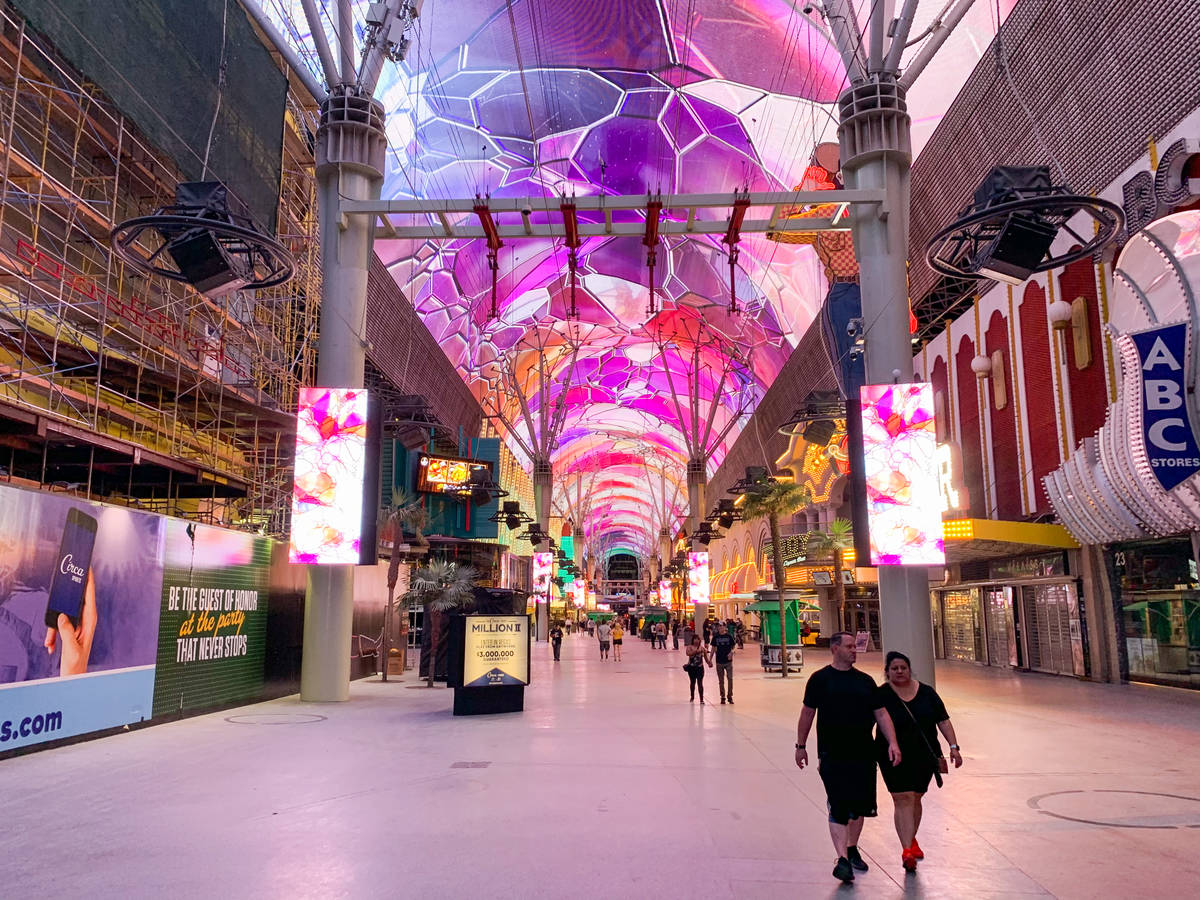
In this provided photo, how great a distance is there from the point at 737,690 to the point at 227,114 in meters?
18.2

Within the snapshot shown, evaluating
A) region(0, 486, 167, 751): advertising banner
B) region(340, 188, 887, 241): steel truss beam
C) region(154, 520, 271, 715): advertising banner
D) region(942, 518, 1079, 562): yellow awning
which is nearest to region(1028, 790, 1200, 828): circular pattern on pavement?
region(340, 188, 887, 241): steel truss beam

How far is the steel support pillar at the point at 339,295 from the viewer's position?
55.9 feet

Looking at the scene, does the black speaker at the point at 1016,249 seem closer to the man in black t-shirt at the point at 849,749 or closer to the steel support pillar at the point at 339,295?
the man in black t-shirt at the point at 849,749

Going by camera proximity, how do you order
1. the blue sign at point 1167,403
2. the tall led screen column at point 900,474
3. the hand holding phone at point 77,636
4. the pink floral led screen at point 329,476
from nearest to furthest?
the hand holding phone at point 77,636
the blue sign at point 1167,403
the tall led screen column at point 900,474
the pink floral led screen at point 329,476

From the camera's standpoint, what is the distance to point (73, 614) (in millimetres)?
11328

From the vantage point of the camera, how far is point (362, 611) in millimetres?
23688

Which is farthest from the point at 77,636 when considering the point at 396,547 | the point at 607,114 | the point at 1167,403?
the point at 607,114

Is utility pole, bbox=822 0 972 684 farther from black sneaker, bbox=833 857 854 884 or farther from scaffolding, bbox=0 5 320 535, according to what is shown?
scaffolding, bbox=0 5 320 535

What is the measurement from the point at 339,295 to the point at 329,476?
391 cm

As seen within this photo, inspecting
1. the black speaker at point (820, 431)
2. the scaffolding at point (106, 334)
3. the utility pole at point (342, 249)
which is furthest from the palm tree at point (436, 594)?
the black speaker at point (820, 431)

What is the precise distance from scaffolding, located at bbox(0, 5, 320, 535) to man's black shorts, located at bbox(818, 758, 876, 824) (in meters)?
12.7

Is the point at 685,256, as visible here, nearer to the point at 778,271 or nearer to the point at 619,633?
the point at 778,271

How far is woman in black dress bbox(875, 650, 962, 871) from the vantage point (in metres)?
5.89

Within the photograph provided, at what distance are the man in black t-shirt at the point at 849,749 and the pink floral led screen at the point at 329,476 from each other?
1216cm
